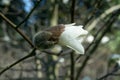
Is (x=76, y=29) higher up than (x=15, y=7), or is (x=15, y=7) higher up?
(x=15, y=7)

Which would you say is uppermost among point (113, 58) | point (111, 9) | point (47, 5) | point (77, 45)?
point (47, 5)

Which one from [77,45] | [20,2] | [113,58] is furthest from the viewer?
[20,2]

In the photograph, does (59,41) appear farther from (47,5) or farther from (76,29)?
(47,5)

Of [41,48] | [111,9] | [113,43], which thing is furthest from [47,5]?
[41,48]

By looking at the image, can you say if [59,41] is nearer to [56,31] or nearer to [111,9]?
[56,31]

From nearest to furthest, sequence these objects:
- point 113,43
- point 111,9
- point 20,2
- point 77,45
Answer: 1. point 77,45
2. point 111,9
3. point 20,2
4. point 113,43

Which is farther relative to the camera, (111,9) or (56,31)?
(111,9)
